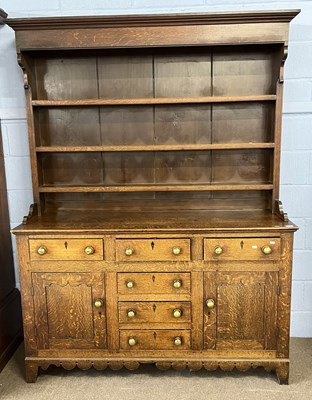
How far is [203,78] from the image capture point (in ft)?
7.07

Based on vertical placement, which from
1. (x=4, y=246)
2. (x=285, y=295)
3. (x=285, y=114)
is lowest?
(x=285, y=295)

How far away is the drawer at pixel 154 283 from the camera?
6.30ft

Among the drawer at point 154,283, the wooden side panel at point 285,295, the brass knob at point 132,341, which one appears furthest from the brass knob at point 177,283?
the wooden side panel at point 285,295

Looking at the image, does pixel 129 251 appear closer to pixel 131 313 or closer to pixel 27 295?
pixel 131 313

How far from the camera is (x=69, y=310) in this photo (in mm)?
1974

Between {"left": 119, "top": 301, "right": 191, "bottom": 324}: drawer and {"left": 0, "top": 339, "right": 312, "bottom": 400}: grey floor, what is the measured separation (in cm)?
37

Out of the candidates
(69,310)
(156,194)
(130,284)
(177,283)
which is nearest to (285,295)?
(177,283)

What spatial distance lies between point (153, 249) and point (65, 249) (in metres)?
0.46

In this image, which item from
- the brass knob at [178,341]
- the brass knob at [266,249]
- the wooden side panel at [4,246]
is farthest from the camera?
the wooden side panel at [4,246]

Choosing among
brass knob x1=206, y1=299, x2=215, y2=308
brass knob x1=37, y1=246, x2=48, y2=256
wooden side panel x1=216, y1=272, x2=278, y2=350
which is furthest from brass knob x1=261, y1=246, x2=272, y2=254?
brass knob x1=37, y1=246, x2=48, y2=256

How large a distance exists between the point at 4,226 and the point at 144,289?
1039 millimetres

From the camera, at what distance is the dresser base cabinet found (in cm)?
189

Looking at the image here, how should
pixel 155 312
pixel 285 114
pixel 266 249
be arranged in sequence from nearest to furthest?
pixel 266 249 < pixel 155 312 < pixel 285 114

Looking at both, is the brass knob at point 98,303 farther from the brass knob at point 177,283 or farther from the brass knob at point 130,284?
the brass knob at point 177,283
